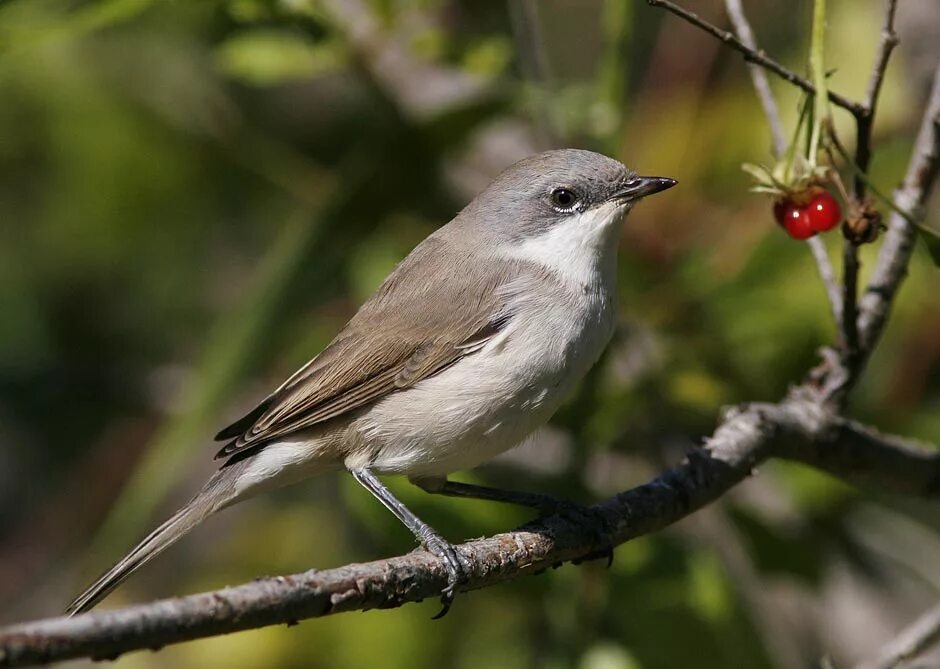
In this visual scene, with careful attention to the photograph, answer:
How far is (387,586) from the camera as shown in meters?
2.22

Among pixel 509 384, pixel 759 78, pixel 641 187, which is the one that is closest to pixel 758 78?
pixel 759 78

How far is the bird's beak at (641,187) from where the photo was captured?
3.40 m

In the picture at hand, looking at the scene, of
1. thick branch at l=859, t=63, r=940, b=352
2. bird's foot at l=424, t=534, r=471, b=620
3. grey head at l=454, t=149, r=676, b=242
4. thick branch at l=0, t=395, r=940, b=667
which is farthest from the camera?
grey head at l=454, t=149, r=676, b=242

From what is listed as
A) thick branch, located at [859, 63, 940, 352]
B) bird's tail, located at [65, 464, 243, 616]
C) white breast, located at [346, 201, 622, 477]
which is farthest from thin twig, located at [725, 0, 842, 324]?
bird's tail, located at [65, 464, 243, 616]

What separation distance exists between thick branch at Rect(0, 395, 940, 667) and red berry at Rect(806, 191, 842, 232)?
1.94 feet

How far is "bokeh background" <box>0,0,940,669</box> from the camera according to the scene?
3.71 m

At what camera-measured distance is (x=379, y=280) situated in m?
4.11

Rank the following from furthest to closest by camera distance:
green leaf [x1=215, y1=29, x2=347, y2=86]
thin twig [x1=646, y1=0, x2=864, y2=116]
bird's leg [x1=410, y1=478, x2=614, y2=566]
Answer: green leaf [x1=215, y1=29, x2=347, y2=86] < bird's leg [x1=410, y1=478, x2=614, y2=566] < thin twig [x1=646, y1=0, x2=864, y2=116]

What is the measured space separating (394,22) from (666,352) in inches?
59.8

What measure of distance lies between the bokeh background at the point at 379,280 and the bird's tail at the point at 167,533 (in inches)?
10.2

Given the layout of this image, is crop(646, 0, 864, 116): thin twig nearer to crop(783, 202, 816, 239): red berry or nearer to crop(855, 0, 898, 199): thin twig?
crop(855, 0, 898, 199): thin twig

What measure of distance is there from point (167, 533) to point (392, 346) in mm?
822

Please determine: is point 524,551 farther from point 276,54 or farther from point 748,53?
point 276,54

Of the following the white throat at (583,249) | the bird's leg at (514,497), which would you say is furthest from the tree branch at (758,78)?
the bird's leg at (514,497)
